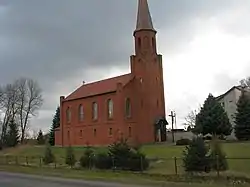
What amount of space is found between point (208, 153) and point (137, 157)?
250 inches

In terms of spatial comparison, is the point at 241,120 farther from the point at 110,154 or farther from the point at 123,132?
the point at 110,154

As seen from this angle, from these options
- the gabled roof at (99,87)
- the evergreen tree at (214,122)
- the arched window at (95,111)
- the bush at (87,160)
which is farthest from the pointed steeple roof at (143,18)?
the bush at (87,160)

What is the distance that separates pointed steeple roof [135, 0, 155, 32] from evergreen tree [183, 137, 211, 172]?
48.8 m

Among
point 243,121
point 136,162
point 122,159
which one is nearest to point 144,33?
point 243,121

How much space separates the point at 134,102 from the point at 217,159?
44.1m

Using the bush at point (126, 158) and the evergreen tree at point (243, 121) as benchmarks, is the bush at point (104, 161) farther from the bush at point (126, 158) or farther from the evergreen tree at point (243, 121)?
the evergreen tree at point (243, 121)

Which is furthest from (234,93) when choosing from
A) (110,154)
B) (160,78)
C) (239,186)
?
(239,186)

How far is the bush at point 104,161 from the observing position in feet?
105

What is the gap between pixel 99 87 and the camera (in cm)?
7612

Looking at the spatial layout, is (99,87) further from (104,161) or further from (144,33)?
(104,161)

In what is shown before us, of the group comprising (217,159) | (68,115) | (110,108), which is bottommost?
(217,159)

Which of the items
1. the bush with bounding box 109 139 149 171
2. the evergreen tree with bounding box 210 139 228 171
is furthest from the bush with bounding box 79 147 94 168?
the evergreen tree with bounding box 210 139 228 171

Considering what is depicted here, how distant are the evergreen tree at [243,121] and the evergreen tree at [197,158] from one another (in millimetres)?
36623

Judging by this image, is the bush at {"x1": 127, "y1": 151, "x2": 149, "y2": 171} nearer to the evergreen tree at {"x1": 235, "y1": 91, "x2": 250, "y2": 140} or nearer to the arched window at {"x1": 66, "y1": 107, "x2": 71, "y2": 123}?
the evergreen tree at {"x1": 235, "y1": 91, "x2": 250, "y2": 140}
